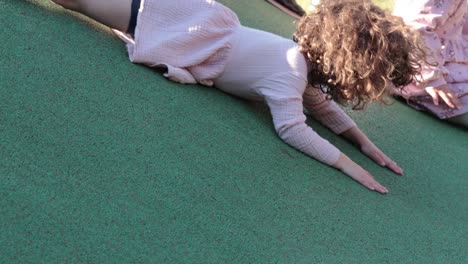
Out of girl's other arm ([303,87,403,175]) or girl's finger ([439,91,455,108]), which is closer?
girl's other arm ([303,87,403,175])

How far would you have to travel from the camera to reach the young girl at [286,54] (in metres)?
1.84

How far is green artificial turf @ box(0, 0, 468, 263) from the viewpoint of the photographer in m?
1.14

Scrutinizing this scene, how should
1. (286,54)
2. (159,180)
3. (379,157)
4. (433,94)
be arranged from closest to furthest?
(159,180)
(286,54)
(379,157)
(433,94)

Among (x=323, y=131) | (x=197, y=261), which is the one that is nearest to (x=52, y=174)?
(x=197, y=261)

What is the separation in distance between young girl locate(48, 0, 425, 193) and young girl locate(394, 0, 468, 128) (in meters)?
0.90

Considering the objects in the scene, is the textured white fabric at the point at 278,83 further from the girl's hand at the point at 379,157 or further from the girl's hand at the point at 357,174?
the girl's hand at the point at 379,157

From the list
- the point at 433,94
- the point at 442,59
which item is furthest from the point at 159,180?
Answer: the point at 442,59

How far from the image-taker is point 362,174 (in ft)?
6.11

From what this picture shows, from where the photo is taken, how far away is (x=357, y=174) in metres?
1.85

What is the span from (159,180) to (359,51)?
2.77 ft

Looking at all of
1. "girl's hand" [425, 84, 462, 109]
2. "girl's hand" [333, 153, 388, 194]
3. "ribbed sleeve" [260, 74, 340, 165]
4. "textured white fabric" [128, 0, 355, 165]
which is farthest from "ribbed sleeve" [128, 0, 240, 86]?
"girl's hand" [425, 84, 462, 109]

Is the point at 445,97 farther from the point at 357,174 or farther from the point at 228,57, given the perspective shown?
the point at 228,57

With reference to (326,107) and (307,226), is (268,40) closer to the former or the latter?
(326,107)

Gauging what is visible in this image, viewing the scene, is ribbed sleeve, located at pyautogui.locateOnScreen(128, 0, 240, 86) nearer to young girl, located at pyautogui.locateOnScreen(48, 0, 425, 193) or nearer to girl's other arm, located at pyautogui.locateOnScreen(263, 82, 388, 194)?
young girl, located at pyautogui.locateOnScreen(48, 0, 425, 193)
